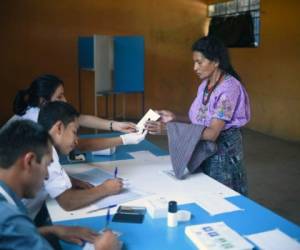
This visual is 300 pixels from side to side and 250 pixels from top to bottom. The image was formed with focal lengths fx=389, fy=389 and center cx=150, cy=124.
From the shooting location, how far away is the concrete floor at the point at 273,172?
3591mm

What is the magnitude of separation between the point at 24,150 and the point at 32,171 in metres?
0.06

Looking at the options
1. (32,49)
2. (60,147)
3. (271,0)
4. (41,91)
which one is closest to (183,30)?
(271,0)

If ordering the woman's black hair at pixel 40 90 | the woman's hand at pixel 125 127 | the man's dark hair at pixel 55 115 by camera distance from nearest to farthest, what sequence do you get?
the man's dark hair at pixel 55 115
the woman's black hair at pixel 40 90
the woman's hand at pixel 125 127

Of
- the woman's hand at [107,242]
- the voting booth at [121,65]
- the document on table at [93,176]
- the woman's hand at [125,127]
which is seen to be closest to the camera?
the woman's hand at [107,242]

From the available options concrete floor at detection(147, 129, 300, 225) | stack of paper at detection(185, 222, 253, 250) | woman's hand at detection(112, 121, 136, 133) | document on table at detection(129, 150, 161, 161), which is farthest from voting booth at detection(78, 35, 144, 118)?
stack of paper at detection(185, 222, 253, 250)

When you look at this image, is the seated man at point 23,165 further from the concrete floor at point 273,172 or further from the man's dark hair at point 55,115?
the concrete floor at point 273,172

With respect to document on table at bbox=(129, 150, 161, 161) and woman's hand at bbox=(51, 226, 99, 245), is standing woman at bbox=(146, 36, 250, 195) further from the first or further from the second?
woman's hand at bbox=(51, 226, 99, 245)

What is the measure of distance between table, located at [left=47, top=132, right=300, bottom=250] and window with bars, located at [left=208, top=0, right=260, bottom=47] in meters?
4.86

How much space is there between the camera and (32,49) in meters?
6.52

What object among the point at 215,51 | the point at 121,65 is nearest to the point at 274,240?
the point at 215,51

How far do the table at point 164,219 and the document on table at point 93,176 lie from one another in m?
0.06

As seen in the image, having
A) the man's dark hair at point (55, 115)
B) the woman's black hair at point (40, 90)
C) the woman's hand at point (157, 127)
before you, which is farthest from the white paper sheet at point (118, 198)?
the woman's black hair at point (40, 90)

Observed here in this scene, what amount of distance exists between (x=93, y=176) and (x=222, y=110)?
0.79 m

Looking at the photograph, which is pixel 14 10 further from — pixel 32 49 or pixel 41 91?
pixel 41 91
